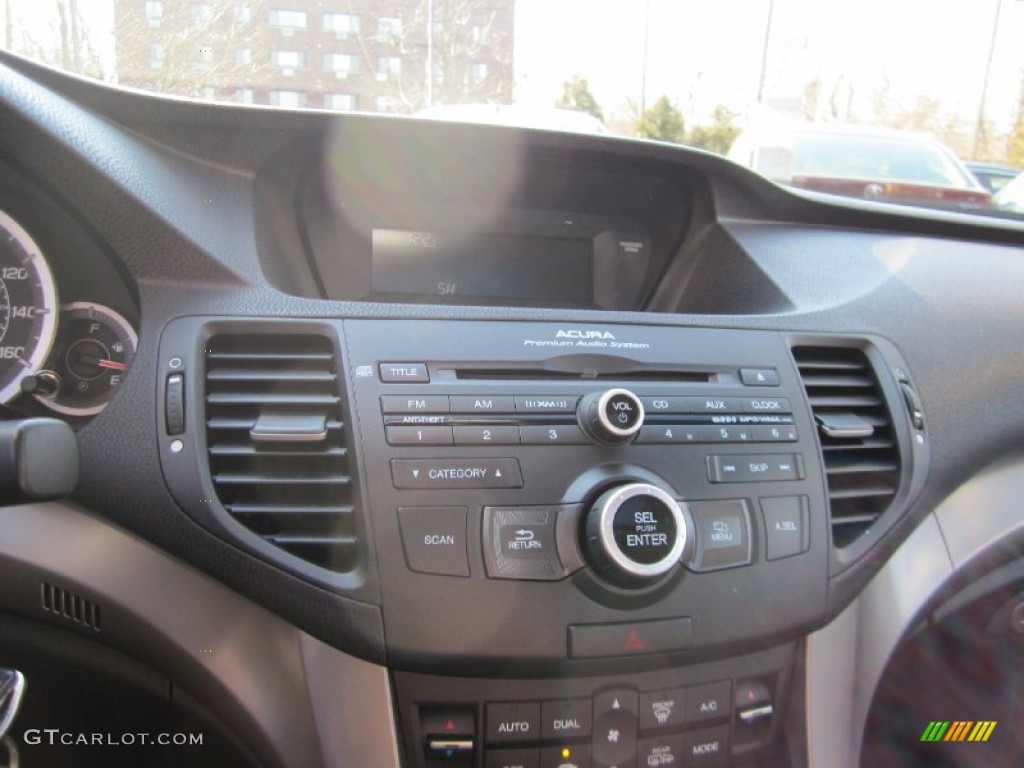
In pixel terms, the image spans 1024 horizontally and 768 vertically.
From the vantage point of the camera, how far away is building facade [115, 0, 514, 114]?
6.68 ft

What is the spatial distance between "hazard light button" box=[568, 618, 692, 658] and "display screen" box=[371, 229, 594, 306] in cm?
104

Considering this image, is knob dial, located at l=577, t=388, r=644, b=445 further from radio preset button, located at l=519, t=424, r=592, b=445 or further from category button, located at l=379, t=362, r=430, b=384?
category button, located at l=379, t=362, r=430, b=384

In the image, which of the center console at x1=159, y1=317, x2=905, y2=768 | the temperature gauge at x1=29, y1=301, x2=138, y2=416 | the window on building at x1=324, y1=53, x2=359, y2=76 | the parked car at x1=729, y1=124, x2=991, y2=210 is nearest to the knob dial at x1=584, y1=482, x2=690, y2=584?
the center console at x1=159, y1=317, x2=905, y2=768

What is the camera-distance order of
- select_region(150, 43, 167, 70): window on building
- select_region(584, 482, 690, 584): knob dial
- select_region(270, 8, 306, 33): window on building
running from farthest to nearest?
1. select_region(270, 8, 306, 33): window on building
2. select_region(150, 43, 167, 70): window on building
3. select_region(584, 482, 690, 584): knob dial

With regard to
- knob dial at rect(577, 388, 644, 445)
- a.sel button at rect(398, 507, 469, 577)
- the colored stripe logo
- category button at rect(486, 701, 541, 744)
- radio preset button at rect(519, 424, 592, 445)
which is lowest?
the colored stripe logo

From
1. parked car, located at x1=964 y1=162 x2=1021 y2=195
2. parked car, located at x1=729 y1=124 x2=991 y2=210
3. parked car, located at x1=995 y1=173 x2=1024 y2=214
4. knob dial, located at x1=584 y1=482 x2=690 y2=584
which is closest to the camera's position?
knob dial, located at x1=584 y1=482 x2=690 y2=584

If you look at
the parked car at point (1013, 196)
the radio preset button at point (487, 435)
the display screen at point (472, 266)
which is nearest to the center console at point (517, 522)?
the radio preset button at point (487, 435)

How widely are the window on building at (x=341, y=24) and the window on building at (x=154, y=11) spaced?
40cm

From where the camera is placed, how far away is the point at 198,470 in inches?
55.4

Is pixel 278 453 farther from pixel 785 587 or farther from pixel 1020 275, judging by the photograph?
pixel 1020 275

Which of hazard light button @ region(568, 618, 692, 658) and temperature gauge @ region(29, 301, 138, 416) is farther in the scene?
temperature gauge @ region(29, 301, 138, 416)

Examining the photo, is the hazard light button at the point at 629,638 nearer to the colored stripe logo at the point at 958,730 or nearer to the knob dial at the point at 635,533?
the knob dial at the point at 635,533

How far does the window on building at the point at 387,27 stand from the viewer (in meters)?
2.31

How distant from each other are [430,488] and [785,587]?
660 millimetres
